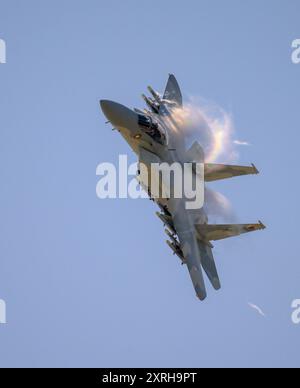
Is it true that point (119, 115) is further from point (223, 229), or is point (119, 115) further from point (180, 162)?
point (223, 229)

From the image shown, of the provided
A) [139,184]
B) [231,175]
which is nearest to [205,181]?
[231,175]

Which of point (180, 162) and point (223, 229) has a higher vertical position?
point (180, 162)

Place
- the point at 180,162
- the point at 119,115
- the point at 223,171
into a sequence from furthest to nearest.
Result: the point at 223,171
the point at 180,162
the point at 119,115

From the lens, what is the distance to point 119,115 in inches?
1876

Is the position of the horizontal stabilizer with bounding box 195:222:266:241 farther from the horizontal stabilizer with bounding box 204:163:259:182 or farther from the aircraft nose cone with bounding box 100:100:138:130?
the aircraft nose cone with bounding box 100:100:138:130

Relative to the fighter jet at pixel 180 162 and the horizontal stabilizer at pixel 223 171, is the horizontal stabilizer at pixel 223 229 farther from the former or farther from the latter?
the horizontal stabilizer at pixel 223 171

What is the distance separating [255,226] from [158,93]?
30.6 ft

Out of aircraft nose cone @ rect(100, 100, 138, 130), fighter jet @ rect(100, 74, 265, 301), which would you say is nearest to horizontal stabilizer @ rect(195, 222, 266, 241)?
fighter jet @ rect(100, 74, 265, 301)

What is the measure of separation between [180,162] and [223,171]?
264 cm

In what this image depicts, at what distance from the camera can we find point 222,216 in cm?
5122

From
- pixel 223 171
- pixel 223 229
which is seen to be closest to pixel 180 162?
pixel 223 171

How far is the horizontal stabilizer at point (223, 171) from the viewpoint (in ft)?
167
